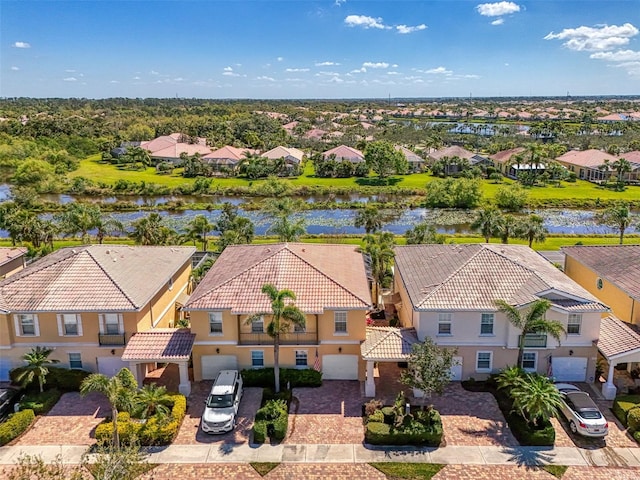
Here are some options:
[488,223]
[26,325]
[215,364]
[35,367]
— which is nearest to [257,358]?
[215,364]

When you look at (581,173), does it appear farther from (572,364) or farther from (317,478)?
(317,478)

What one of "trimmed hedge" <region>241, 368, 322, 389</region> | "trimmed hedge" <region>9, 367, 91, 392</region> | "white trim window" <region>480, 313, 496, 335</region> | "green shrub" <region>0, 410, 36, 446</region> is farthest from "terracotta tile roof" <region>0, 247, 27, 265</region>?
"white trim window" <region>480, 313, 496, 335</region>

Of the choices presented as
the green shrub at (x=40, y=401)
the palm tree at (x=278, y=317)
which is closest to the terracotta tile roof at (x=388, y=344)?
the palm tree at (x=278, y=317)

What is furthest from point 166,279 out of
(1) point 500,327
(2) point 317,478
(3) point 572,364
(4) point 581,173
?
(4) point 581,173

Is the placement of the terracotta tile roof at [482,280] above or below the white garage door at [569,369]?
above

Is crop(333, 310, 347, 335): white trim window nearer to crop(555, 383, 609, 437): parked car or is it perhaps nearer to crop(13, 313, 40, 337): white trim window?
crop(555, 383, 609, 437): parked car

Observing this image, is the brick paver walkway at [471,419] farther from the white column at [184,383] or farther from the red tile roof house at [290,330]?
the white column at [184,383]
